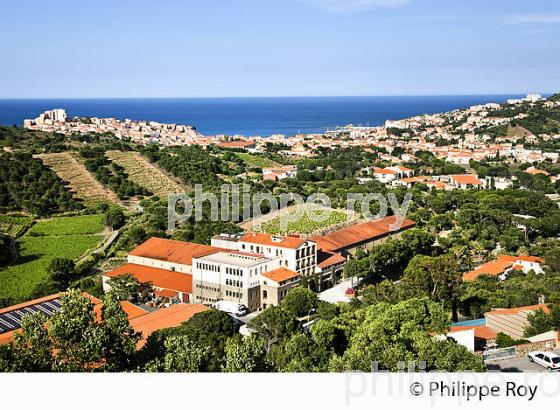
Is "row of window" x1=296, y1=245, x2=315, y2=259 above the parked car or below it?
above

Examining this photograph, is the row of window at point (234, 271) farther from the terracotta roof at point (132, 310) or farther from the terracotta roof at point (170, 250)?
the terracotta roof at point (132, 310)

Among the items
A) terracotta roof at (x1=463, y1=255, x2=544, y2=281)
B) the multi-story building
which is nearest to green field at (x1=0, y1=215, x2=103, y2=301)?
the multi-story building

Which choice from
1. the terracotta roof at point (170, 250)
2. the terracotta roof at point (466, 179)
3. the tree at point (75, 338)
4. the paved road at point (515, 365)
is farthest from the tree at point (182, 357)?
the terracotta roof at point (466, 179)

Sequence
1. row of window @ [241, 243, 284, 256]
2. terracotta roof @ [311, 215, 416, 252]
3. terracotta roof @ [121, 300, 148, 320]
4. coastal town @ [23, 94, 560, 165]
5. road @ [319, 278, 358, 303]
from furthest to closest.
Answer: coastal town @ [23, 94, 560, 165] < terracotta roof @ [311, 215, 416, 252] < row of window @ [241, 243, 284, 256] < road @ [319, 278, 358, 303] < terracotta roof @ [121, 300, 148, 320]

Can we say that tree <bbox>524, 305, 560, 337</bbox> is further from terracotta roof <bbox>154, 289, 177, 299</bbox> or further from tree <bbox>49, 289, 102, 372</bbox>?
terracotta roof <bbox>154, 289, 177, 299</bbox>

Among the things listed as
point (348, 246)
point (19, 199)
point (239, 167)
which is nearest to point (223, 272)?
point (348, 246)

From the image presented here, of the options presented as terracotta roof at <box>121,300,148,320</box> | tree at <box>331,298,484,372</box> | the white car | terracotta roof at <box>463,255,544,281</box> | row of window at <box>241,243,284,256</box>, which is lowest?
terracotta roof at <box>463,255,544,281</box>

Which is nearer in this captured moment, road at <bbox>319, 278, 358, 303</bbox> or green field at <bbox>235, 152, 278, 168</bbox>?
road at <bbox>319, 278, 358, 303</bbox>
